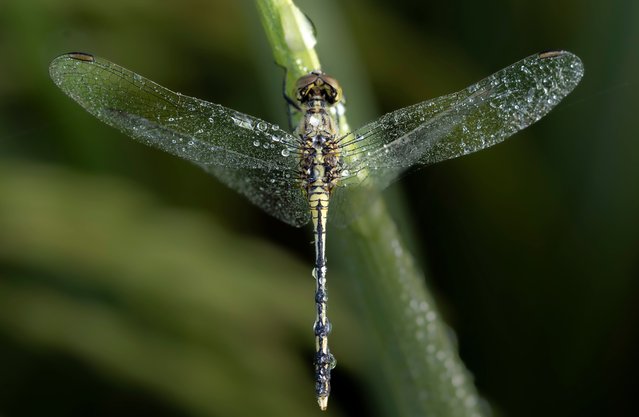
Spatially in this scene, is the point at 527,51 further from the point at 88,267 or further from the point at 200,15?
the point at 88,267

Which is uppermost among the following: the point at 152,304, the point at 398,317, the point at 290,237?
the point at 290,237

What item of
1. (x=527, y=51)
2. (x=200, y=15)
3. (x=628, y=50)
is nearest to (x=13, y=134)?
(x=200, y=15)

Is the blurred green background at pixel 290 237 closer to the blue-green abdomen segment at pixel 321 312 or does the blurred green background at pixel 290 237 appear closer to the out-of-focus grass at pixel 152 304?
the out-of-focus grass at pixel 152 304

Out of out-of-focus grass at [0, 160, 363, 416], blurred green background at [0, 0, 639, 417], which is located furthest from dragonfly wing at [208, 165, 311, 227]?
out-of-focus grass at [0, 160, 363, 416]

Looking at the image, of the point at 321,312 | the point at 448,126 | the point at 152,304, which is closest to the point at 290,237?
the point at 152,304

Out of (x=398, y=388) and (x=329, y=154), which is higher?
(x=329, y=154)

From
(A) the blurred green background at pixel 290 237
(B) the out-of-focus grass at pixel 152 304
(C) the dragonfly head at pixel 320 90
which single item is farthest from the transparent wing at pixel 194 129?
(B) the out-of-focus grass at pixel 152 304

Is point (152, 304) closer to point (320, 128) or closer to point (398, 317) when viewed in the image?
point (320, 128)

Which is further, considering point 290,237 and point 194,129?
point 290,237
